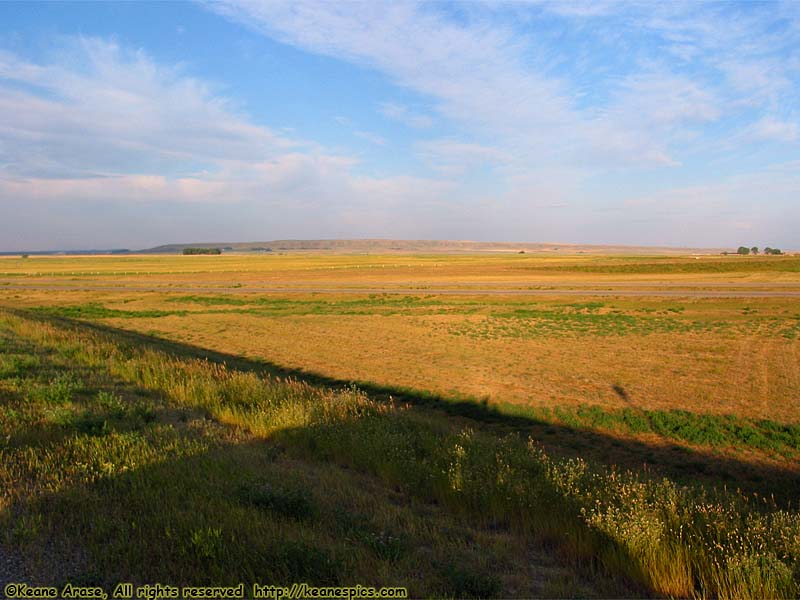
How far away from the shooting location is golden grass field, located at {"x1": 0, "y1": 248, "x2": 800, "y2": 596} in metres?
10.4

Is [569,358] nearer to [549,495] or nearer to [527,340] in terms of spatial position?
[527,340]

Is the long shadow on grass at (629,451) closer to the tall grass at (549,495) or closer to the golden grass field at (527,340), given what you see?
the golden grass field at (527,340)

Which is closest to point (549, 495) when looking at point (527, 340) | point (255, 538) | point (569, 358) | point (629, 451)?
point (255, 538)

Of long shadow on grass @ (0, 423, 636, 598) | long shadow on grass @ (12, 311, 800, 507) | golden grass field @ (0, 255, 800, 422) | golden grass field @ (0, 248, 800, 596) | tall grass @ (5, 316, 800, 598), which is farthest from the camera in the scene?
golden grass field @ (0, 255, 800, 422)

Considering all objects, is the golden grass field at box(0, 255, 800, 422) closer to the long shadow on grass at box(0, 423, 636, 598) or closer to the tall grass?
the tall grass

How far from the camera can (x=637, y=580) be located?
4.21 m

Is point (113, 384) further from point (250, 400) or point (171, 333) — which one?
point (171, 333)

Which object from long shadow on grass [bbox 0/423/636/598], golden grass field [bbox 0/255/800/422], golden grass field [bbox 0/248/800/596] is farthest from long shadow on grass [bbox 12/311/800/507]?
long shadow on grass [bbox 0/423/636/598]

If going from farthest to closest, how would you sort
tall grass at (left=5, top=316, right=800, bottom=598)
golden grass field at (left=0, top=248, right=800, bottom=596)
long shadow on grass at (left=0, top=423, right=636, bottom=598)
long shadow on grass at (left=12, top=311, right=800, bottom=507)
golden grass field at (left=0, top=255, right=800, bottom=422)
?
golden grass field at (left=0, top=255, right=800, bottom=422) → golden grass field at (left=0, top=248, right=800, bottom=596) → long shadow on grass at (left=12, top=311, right=800, bottom=507) → tall grass at (left=5, top=316, right=800, bottom=598) → long shadow on grass at (left=0, top=423, right=636, bottom=598)

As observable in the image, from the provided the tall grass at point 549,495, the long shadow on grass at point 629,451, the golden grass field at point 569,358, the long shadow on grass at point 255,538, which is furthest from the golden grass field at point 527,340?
the long shadow on grass at point 255,538

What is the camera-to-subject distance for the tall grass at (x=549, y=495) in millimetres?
4270

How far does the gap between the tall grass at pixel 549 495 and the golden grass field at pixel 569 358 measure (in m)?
0.46

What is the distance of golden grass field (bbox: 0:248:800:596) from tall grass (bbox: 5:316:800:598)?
0.46 meters

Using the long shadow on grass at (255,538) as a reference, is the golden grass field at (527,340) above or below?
below
